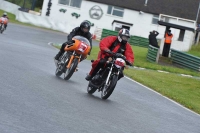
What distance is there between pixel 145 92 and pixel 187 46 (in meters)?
26.7

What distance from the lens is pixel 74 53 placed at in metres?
17.6

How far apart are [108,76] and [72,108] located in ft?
11.3

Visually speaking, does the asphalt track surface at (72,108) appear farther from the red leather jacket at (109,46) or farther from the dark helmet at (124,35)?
the dark helmet at (124,35)

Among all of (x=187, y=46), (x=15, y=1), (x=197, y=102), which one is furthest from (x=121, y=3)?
Answer: (x=197, y=102)

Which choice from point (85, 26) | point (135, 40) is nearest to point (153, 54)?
point (85, 26)

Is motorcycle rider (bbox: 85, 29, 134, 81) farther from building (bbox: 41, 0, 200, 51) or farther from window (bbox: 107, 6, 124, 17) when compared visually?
window (bbox: 107, 6, 124, 17)

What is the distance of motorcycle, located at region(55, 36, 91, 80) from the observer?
17.5 m

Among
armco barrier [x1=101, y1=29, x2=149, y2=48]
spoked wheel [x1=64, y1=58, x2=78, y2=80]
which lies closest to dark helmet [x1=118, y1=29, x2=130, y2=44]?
spoked wheel [x1=64, y1=58, x2=78, y2=80]

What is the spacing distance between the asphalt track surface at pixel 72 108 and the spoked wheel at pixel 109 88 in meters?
0.20

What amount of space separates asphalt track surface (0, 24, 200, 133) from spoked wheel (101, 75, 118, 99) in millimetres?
196

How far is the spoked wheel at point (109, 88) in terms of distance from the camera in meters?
15.4

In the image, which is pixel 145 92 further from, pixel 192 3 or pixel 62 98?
pixel 192 3

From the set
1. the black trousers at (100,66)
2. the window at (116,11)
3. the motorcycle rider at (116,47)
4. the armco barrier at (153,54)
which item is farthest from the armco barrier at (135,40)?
the motorcycle rider at (116,47)

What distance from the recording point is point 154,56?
3859 cm
